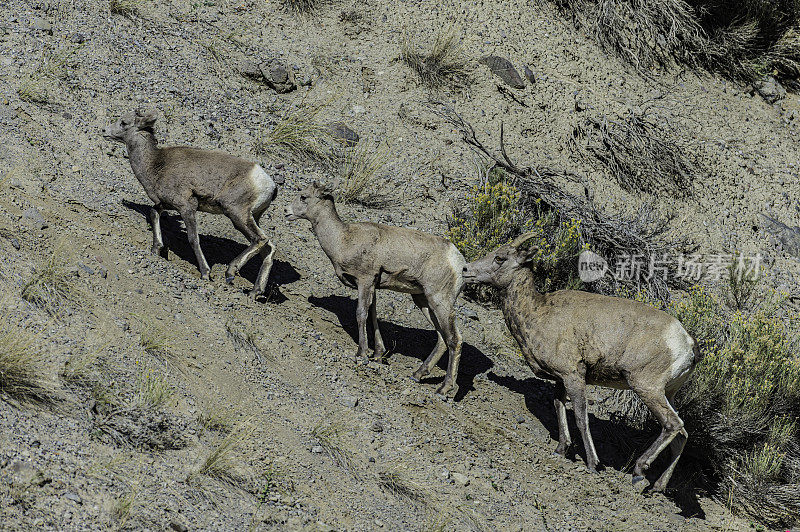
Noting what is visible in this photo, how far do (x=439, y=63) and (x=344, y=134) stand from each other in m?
2.55

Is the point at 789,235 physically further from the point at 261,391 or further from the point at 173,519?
the point at 173,519

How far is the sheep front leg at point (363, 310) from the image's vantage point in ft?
30.7

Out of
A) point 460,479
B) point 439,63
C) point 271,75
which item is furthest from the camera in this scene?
point 439,63

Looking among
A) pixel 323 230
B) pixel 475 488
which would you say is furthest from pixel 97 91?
pixel 475 488

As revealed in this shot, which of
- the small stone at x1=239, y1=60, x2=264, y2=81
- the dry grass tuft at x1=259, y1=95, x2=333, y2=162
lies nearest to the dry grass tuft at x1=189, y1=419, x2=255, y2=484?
the dry grass tuft at x1=259, y1=95, x2=333, y2=162

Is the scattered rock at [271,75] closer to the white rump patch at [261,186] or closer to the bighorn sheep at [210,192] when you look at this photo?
the bighorn sheep at [210,192]

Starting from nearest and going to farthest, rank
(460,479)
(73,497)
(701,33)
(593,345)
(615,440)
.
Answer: (73,497) → (460,479) → (593,345) → (615,440) → (701,33)

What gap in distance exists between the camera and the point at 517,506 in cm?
782

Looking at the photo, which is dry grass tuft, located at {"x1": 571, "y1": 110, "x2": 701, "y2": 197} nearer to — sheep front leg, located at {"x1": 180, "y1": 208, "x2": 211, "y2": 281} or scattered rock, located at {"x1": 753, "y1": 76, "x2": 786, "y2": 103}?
scattered rock, located at {"x1": 753, "y1": 76, "x2": 786, "y2": 103}

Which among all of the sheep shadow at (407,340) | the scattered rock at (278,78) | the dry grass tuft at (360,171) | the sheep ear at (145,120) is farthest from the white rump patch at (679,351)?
the scattered rock at (278,78)

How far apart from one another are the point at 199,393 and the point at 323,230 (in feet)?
9.28

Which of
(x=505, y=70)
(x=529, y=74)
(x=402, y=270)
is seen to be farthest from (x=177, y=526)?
(x=529, y=74)

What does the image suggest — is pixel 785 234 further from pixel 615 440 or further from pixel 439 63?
pixel 439 63

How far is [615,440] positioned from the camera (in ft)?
31.5
